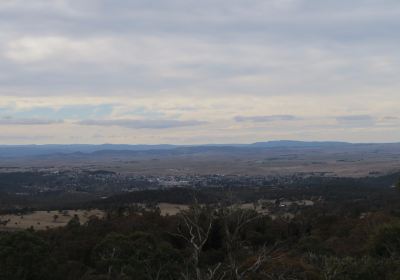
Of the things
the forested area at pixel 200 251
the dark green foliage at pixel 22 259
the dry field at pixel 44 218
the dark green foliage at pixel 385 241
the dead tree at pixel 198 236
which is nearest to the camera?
the dead tree at pixel 198 236

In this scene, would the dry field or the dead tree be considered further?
the dry field

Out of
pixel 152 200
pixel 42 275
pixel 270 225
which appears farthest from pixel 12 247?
pixel 152 200

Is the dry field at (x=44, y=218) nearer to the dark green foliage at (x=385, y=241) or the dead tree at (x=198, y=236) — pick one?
the dark green foliage at (x=385, y=241)

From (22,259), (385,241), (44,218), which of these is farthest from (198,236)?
(44,218)

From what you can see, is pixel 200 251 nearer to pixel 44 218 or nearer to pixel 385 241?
→ pixel 385 241

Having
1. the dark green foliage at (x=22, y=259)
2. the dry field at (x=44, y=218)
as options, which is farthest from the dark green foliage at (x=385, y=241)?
the dry field at (x=44, y=218)

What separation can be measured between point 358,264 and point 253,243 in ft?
71.3

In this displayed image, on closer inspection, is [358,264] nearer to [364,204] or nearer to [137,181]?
[364,204]

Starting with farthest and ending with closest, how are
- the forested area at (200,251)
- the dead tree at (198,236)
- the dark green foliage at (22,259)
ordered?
the dark green foliage at (22,259)
the forested area at (200,251)
the dead tree at (198,236)

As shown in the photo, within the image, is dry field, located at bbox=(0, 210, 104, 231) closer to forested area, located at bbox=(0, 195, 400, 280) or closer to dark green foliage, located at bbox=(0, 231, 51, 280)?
forested area, located at bbox=(0, 195, 400, 280)

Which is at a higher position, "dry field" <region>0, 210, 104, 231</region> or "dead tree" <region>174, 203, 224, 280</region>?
"dead tree" <region>174, 203, 224, 280</region>

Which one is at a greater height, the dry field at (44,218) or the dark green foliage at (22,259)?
the dark green foliage at (22,259)

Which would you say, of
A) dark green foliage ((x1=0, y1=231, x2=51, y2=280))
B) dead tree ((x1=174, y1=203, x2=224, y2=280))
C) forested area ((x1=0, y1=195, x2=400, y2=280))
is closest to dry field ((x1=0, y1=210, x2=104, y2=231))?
forested area ((x1=0, y1=195, x2=400, y2=280))

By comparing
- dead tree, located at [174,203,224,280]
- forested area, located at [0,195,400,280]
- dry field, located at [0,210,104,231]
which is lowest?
dry field, located at [0,210,104,231]
